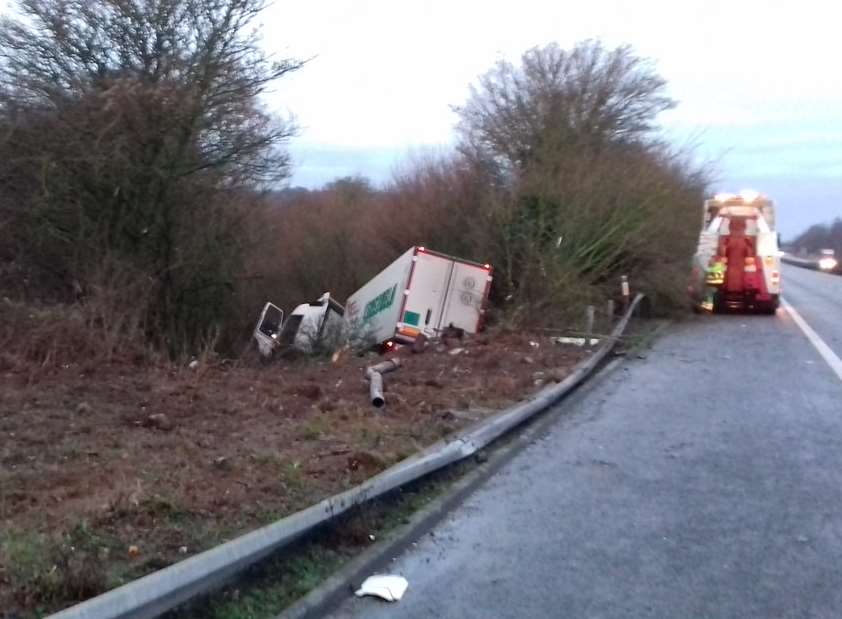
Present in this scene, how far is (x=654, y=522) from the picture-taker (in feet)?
25.6

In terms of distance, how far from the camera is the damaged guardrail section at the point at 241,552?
4.83 m

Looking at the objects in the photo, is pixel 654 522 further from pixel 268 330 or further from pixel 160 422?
pixel 268 330

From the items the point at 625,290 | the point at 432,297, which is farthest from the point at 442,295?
the point at 625,290

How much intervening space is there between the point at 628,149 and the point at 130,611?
27.8 metres

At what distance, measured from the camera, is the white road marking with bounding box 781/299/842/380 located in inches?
660

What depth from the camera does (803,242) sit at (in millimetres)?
140000

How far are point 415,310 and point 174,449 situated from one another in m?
13.1

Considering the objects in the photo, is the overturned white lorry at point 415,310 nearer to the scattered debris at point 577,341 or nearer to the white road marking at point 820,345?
the scattered debris at point 577,341

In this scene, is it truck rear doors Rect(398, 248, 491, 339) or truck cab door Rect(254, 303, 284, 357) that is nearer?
truck cab door Rect(254, 303, 284, 357)

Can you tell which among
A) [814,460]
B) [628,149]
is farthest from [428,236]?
[814,460]

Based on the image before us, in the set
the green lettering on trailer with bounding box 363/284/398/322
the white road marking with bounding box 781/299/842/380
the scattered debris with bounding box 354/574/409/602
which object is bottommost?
the green lettering on trailer with bounding box 363/284/398/322

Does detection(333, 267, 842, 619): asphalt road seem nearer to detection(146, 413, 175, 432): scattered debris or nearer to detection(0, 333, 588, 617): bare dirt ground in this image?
detection(0, 333, 588, 617): bare dirt ground

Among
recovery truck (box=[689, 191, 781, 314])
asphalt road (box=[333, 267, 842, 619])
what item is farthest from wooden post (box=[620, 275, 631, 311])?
asphalt road (box=[333, 267, 842, 619])

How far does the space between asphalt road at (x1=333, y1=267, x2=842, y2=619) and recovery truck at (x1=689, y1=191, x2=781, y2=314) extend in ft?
44.4
